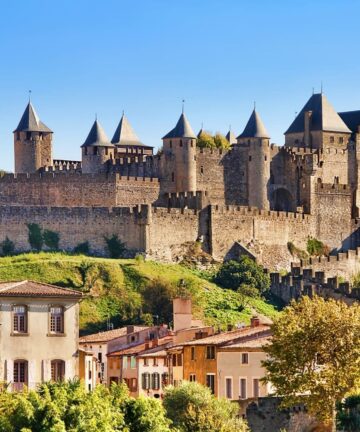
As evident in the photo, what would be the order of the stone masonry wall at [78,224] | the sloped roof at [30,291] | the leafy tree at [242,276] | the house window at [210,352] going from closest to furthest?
the sloped roof at [30,291] < the house window at [210,352] < the leafy tree at [242,276] < the stone masonry wall at [78,224]

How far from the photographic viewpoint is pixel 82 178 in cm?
11750

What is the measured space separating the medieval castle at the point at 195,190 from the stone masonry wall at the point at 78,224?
0.06 meters

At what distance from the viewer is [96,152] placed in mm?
121625

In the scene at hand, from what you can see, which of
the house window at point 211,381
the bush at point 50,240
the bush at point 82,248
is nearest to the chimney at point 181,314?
the house window at point 211,381

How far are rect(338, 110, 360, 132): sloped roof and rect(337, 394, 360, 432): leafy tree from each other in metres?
67.5

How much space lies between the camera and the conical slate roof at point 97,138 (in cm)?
12181

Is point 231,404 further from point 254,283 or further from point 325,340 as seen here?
point 254,283

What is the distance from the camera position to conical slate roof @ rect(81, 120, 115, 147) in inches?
4796

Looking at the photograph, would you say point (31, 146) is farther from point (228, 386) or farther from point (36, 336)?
point (36, 336)

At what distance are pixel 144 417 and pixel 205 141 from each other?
77.9m

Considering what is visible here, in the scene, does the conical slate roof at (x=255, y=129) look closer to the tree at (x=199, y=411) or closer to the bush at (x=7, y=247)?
the bush at (x=7, y=247)

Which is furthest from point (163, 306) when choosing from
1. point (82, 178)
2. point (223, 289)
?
point (82, 178)

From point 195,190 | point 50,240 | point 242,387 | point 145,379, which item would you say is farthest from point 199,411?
point 195,190

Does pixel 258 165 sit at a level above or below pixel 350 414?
above
